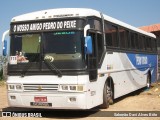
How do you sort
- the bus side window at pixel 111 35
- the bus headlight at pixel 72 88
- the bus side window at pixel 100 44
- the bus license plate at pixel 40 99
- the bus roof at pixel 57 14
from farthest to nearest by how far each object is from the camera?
the bus side window at pixel 111 35
the bus side window at pixel 100 44
the bus roof at pixel 57 14
the bus license plate at pixel 40 99
the bus headlight at pixel 72 88

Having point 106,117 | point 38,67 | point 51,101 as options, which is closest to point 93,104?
point 106,117

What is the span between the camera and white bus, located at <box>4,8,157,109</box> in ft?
32.6

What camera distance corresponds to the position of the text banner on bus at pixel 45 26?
33.4 feet

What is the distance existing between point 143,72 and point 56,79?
933cm

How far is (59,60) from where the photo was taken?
1006 cm

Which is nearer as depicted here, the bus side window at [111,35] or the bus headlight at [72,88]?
the bus headlight at [72,88]

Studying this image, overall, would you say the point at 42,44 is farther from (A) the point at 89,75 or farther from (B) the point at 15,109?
(B) the point at 15,109

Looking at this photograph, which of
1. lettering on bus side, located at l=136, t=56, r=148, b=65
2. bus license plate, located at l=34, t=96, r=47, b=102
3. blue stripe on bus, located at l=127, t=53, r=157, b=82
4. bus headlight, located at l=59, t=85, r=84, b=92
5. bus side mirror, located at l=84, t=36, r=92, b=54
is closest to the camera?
bus side mirror, located at l=84, t=36, r=92, b=54

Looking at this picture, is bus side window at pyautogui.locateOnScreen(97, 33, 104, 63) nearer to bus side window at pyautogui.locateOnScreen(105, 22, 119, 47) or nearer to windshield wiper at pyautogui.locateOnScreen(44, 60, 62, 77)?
bus side window at pyautogui.locateOnScreen(105, 22, 119, 47)

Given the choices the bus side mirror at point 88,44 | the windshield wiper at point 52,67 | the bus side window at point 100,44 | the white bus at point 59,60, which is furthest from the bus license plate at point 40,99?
the bus side window at point 100,44

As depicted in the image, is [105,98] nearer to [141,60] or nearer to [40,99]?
[40,99]

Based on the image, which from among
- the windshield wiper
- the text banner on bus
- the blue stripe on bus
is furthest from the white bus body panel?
the blue stripe on bus

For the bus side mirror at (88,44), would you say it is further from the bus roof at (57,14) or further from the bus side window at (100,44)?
the bus side window at (100,44)

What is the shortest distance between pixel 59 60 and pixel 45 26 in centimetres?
120
